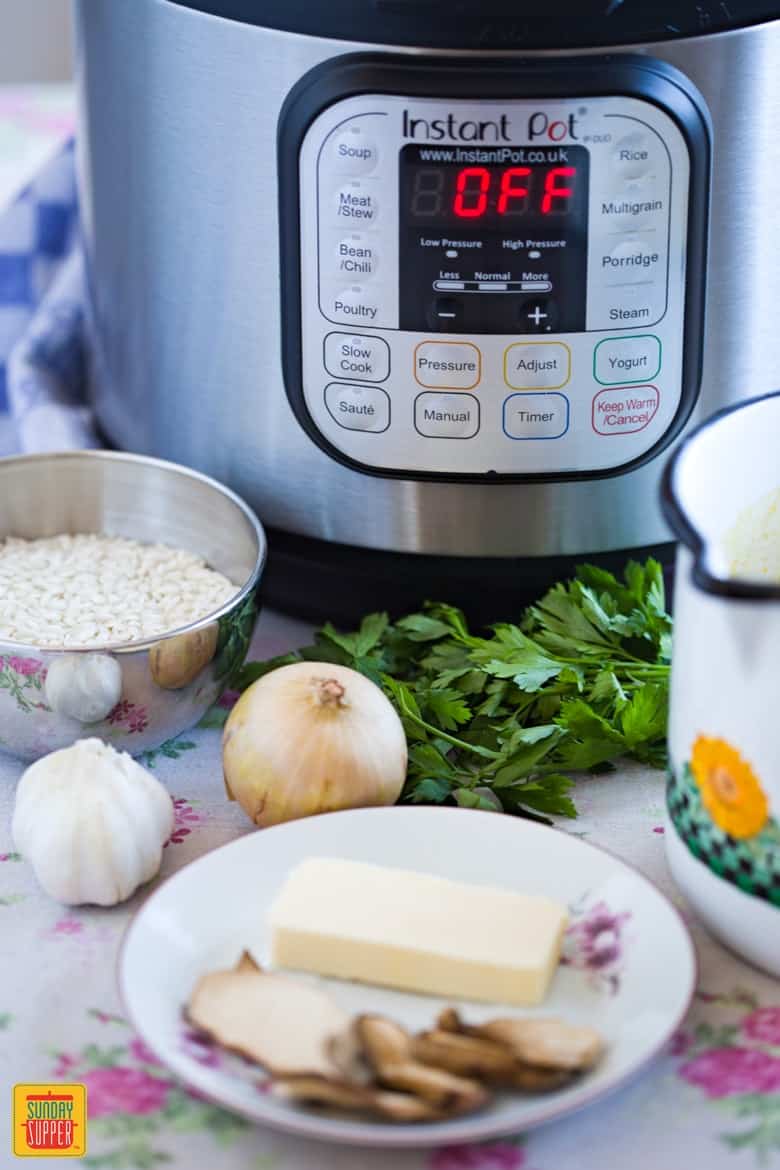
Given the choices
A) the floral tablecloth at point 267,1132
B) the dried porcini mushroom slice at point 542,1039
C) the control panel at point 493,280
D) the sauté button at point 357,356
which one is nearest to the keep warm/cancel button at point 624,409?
the control panel at point 493,280

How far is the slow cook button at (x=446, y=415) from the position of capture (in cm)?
73

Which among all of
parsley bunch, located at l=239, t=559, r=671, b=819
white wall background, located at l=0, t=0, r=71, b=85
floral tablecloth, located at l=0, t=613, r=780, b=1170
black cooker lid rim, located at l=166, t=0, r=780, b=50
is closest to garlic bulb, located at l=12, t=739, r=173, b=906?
floral tablecloth, located at l=0, t=613, r=780, b=1170

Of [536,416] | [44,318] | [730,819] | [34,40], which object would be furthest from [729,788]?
[34,40]

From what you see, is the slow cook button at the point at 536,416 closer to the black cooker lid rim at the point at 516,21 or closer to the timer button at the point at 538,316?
the timer button at the point at 538,316

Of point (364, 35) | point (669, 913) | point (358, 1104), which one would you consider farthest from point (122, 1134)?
point (364, 35)

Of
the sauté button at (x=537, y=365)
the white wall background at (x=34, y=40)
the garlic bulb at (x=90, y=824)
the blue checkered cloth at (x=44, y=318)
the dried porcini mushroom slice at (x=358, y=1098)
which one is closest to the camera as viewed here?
the dried porcini mushroom slice at (x=358, y=1098)

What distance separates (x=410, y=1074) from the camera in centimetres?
49

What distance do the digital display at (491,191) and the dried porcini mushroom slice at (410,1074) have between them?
35cm

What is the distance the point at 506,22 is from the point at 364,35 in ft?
0.20

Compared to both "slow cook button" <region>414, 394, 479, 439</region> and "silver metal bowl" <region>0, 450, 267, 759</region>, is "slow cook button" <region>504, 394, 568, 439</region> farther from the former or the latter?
"silver metal bowl" <region>0, 450, 267, 759</region>

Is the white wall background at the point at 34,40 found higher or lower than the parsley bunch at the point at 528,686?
higher

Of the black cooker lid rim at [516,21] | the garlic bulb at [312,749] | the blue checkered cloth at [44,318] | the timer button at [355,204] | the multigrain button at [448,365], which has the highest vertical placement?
the black cooker lid rim at [516,21]

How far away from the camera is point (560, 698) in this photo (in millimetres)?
703

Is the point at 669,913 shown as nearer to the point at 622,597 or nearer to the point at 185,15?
the point at 622,597
